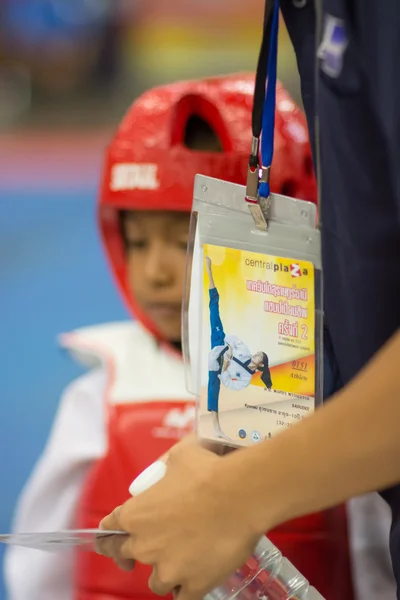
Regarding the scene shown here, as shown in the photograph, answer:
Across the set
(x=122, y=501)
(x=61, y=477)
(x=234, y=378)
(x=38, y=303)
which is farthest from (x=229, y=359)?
(x=38, y=303)

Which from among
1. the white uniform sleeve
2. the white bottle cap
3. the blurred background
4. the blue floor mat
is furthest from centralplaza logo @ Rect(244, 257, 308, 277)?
the blue floor mat

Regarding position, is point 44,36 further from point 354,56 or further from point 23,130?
point 354,56

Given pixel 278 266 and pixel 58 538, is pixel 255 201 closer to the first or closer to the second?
pixel 278 266

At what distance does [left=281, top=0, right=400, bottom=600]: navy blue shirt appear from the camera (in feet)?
1.91

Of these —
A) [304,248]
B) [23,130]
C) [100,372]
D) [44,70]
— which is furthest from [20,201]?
[304,248]

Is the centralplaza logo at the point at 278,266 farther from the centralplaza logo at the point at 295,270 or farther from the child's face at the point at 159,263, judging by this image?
the child's face at the point at 159,263

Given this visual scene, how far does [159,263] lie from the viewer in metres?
1.29

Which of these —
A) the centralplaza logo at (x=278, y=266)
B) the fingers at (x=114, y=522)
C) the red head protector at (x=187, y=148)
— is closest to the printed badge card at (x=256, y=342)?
the centralplaza logo at (x=278, y=266)

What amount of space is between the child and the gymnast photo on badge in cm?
43

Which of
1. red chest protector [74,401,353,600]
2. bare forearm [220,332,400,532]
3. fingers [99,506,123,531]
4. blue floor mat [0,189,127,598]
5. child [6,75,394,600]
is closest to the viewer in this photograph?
bare forearm [220,332,400,532]

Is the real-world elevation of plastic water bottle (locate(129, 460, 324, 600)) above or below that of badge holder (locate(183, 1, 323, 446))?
below

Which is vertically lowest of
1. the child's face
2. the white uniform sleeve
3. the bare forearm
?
the white uniform sleeve

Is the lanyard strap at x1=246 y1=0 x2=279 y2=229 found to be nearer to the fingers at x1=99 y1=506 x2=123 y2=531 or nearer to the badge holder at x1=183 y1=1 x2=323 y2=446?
the badge holder at x1=183 y1=1 x2=323 y2=446

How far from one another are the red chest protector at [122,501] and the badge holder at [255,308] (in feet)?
1.12
